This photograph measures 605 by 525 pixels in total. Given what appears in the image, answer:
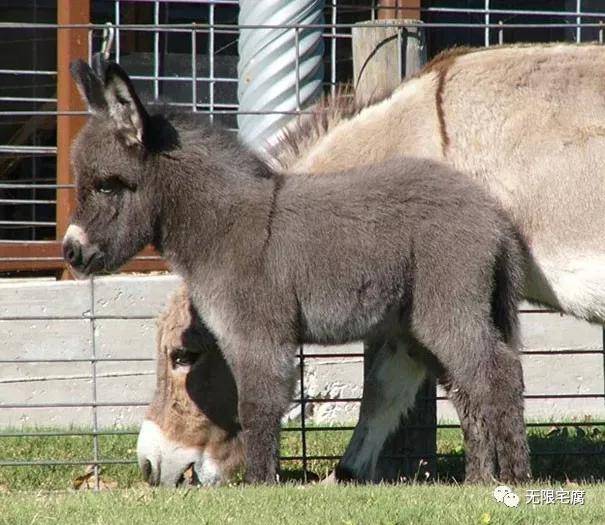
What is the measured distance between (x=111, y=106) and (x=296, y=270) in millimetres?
1137

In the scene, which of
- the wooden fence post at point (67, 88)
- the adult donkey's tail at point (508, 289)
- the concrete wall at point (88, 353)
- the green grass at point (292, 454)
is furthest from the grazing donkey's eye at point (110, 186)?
the wooden fence post at point (67, 88)

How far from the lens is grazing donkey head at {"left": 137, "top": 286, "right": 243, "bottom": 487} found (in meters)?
7.23

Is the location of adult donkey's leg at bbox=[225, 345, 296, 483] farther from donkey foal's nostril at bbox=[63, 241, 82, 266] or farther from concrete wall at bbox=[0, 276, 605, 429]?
concrete wall at bbox=[0, 276, 605, 429]

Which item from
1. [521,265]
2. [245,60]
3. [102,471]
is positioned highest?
[245,60]

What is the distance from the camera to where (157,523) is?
5.43 metres

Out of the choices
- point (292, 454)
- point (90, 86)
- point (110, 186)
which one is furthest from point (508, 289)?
point (292, 454)

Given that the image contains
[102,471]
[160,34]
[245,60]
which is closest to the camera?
[102,471]

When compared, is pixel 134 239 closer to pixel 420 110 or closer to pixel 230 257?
pixel 230 257

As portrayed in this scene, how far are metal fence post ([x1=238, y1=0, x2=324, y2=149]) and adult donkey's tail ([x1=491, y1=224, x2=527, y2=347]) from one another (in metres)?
2.24

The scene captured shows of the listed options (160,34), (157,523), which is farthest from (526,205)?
(160,34)

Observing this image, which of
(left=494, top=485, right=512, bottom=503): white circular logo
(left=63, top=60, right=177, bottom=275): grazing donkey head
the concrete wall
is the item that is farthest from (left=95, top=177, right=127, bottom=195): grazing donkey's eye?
the concrete wall

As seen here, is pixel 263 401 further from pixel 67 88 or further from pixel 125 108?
pixel 67 88

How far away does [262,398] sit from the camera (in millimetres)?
6328

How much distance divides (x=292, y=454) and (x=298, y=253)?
2561 mm
